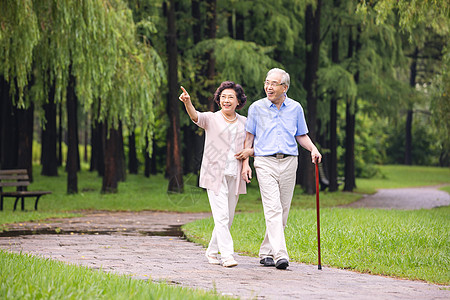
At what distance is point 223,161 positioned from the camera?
312 inches

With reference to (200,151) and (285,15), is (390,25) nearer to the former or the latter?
(285,15)

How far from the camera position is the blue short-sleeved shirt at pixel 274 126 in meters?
7.69

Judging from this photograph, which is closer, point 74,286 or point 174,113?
point 74,286

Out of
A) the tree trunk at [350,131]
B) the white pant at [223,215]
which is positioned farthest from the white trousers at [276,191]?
the tree trunk at [350,131]

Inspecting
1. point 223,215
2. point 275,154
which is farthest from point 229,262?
point 275,154

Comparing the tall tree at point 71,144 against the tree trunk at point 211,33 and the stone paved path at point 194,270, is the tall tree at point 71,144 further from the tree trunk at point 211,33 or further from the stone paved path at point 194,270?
the stone paved path at point 194,270

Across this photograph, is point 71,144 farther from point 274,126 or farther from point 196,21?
point 274,126

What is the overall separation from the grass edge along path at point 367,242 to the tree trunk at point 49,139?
16846mm

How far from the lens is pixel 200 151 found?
85.8 feet

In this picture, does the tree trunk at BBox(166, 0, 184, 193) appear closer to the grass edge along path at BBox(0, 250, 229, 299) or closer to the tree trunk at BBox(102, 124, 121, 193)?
the tree trunk at BBox(102, 124, 121, 193)

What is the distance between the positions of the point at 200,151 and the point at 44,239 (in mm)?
15495

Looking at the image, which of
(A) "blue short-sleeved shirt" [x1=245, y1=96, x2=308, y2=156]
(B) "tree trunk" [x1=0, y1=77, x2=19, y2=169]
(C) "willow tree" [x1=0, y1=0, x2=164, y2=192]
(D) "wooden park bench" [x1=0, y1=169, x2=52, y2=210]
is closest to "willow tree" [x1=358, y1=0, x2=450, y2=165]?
(C) "willow tree" [x1=0, y1=0, x2=164, y2=192]

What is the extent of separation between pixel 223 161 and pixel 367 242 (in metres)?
2.80

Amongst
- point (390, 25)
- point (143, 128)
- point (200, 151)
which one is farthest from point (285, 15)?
point (143, 128)
